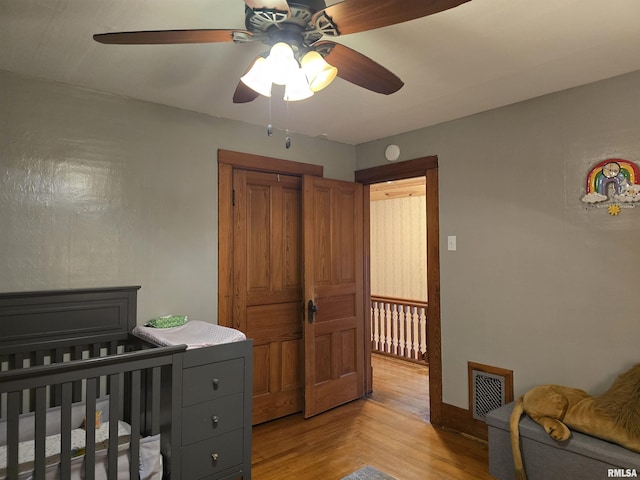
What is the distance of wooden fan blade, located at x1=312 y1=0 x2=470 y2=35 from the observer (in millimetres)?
1196

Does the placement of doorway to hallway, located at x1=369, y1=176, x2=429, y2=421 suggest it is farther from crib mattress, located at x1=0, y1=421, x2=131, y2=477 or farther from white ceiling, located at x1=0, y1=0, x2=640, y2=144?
crib mattress, located at x1=0, y1=421, x2=131, y2=477

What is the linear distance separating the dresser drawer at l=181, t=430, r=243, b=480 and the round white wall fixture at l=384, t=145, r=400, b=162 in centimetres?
246

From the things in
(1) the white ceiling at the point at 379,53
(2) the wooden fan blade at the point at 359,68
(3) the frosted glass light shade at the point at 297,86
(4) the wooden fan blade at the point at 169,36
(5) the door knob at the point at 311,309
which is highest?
(1) the white ceiling at the point at 379,53

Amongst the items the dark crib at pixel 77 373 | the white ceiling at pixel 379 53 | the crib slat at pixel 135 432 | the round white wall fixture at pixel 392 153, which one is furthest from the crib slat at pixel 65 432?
the round white wall fixture at pixel 392 153

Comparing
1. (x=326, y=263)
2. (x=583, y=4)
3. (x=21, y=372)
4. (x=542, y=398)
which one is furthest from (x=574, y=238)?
(x=21, y=372)

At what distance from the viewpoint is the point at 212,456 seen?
218cm

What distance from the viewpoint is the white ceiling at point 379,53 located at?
5.45ft

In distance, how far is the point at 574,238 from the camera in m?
2.49

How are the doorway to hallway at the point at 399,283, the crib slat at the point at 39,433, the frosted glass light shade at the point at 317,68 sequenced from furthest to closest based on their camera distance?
the doorway to hallway at the point at 399,283 < the crib slat at the point at 39,433 < the frosted glass light shade at the point at 317,68

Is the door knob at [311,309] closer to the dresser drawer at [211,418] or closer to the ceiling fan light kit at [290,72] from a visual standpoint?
the dresser drawer at [211,418]

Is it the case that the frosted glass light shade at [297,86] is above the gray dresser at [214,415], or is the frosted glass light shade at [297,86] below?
above

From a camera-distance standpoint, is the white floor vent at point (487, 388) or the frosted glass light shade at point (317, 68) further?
the white floor vent at point (487, 388)

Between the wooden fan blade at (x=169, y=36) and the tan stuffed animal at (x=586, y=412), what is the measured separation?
7.76ft

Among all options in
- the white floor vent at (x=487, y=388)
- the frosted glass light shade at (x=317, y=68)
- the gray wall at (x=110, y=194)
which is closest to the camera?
the frosted glass light shade at (x=317, y=68)
